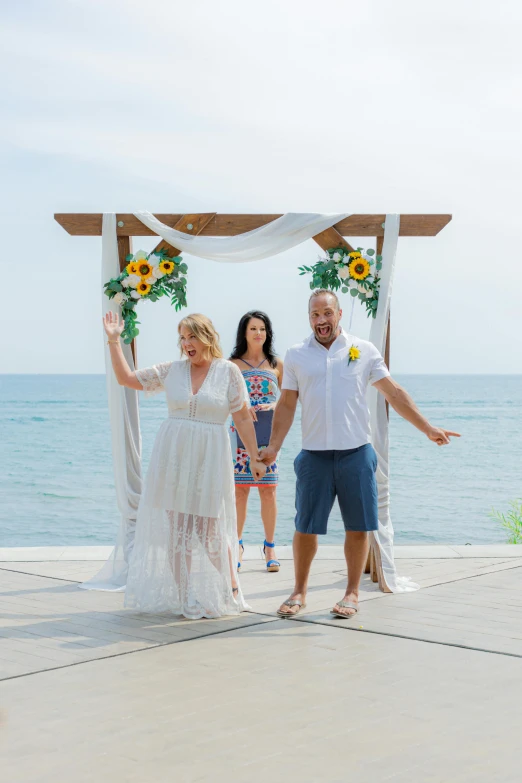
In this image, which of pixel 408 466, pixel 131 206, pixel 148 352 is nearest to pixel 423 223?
pixel 408 466

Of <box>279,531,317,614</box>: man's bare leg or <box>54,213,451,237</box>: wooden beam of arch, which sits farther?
<box>54,213,451,237</box>: wooden beam of arch

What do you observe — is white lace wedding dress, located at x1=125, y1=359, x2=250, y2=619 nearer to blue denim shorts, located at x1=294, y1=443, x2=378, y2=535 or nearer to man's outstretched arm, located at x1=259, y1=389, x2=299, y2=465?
man's outstretched arm, located at x1=259, y1=389, x2=299, y2=465

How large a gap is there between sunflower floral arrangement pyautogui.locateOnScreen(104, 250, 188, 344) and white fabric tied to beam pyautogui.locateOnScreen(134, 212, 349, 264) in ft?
0.45

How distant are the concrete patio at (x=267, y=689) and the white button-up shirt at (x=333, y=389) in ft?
3.09

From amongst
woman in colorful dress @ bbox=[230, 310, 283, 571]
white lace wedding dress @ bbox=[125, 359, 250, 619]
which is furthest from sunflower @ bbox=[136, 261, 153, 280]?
white lace wedding dress @ bbox=[125, 359, 250, 619]

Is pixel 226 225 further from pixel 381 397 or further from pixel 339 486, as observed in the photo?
pixel 339 486

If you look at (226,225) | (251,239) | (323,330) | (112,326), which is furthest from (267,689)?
(226,225)

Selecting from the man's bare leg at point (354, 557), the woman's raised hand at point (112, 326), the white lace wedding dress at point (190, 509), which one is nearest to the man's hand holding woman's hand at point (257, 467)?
the white lace wedding dress at point (190, 509)

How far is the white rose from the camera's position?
5969mm

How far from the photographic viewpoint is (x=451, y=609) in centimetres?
524

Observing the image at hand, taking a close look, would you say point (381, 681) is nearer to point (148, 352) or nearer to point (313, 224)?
point (313, 224)

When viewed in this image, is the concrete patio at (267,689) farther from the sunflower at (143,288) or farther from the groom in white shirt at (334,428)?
the sunflower at (143,288)

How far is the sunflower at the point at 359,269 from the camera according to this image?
598 cm

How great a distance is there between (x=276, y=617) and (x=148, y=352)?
104 ft
